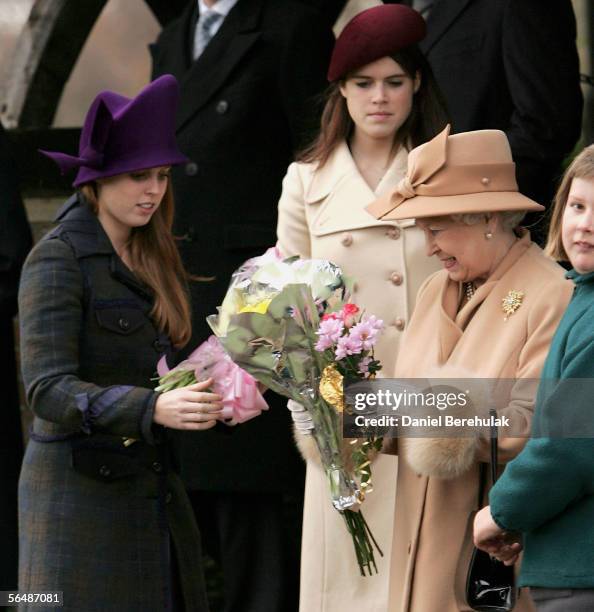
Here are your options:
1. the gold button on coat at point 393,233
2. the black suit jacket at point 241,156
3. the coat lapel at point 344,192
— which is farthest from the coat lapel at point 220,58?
the gold button on coat at point 393,233

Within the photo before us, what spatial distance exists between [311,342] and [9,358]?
2365 millimetres

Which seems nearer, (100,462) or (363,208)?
(100,462)

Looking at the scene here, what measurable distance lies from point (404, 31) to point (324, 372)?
1.39 meters

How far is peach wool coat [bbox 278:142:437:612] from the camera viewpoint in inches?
190

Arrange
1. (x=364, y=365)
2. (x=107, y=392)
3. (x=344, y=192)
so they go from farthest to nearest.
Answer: (x=344, y=192)
(x=107, y=392)
(x=364, y=365)

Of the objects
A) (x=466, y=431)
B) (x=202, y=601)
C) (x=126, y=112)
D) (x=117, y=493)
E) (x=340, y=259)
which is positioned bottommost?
(x=202, y=601)

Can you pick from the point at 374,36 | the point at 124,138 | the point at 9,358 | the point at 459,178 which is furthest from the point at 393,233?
the point at 9,358

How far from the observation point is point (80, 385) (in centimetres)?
440

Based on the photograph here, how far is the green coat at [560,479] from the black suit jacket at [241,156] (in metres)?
2.10

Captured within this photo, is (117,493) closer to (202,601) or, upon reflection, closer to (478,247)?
(202,601)

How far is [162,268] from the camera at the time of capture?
15.7 feet

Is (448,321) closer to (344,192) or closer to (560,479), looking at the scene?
(560,479)

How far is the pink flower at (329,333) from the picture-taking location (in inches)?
157

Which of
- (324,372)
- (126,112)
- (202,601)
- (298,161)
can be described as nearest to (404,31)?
(298,161)
